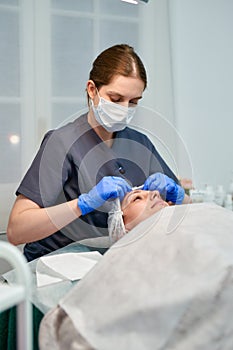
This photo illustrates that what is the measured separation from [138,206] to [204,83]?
1026 millimetres

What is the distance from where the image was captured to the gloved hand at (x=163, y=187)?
51.9 inches

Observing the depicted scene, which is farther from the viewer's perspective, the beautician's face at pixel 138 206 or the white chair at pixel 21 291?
the beautician's face at pixel 138 206

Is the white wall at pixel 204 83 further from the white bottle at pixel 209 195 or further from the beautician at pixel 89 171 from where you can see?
the beautician at pixel 89 171

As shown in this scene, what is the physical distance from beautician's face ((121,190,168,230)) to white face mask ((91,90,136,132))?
0.85 feet

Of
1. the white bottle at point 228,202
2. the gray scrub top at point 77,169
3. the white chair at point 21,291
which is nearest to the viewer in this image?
the white chair at point 21,291

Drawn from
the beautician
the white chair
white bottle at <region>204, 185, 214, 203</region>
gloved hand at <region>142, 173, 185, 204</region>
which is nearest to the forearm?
the beautician

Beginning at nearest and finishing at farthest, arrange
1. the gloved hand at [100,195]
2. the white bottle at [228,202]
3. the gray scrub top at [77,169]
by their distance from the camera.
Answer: the gloved hand at [100,195]
the gray scrub top at [77,169]
the white bottle at [228,202]

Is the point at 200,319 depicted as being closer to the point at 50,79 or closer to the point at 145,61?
the point at 50,79

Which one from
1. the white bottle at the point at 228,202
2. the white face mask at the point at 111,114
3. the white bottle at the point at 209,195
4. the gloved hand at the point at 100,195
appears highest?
the white face mask at the point at 111,114

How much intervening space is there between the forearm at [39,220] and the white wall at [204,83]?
2.95ft

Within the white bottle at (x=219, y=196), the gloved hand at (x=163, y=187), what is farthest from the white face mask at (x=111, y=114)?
the white bottle at (x=219, y=196)

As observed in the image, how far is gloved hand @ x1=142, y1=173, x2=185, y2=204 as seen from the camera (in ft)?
4.33

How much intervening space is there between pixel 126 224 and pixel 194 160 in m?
0.94

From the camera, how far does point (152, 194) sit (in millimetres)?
1300
